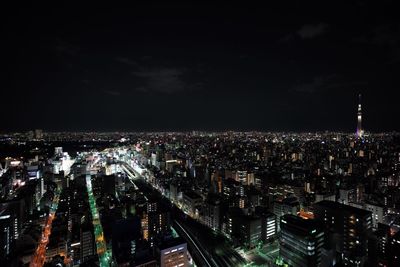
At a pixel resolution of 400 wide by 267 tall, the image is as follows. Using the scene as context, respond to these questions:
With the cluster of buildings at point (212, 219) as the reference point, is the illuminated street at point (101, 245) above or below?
below

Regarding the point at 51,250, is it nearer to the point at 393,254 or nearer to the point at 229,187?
the point at 229,187

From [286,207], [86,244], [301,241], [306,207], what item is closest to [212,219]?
[286,207]

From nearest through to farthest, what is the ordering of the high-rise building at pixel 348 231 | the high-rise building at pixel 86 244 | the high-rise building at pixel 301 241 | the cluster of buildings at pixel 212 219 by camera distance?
the high-rise building at pixel 301 241 → the cluster of buildings at pixel 212 219 → the high-rise building at pixel 348 231 → the high-rise building at pixel 86 244

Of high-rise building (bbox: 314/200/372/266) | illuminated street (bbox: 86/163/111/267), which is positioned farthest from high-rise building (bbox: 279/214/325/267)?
illuminated street (bbox: 86/163/111/267)

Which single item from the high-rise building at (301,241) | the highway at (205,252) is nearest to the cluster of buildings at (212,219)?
the high-rise building at (301,241)

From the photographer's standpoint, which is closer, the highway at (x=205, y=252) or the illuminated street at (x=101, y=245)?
the highway at (x=205, y=252)

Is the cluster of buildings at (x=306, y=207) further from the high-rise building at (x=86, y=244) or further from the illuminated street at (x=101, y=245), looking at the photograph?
the high-rise building at (x=86, y=244)

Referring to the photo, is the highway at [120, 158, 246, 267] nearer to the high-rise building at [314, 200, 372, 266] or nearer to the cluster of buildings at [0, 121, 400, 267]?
the cluster of buildings at [0, 121, 400, 267]
